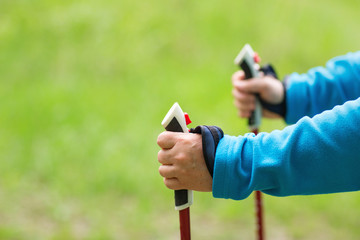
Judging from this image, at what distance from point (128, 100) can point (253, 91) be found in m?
1.95

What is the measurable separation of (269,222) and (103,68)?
1.89m

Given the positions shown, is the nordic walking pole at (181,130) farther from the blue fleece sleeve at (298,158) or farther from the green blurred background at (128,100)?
the green blurred background at (128,100)

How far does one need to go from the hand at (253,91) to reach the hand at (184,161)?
1.90 feet

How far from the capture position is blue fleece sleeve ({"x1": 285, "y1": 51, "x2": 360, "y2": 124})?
4.68 feet

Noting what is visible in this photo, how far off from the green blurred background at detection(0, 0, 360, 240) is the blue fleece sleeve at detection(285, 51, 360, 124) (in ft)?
3.59

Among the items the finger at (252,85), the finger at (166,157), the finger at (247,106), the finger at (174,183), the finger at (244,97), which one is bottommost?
the finger at (174,183)

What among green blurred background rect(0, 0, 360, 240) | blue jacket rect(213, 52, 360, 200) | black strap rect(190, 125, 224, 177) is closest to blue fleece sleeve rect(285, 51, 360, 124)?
blue jacket rect(213, 52, 360, 200)

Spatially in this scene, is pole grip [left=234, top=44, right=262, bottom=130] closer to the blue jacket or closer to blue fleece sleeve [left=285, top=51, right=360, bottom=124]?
blue fleece sleeve [left=285, top=51, right=360, bottom=124]

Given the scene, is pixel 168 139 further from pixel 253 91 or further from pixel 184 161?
pixel 253 91

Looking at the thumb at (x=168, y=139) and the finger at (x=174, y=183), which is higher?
the thumb at (x=168, y=139)

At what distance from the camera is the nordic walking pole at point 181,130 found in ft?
3.07

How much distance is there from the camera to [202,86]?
346 cm

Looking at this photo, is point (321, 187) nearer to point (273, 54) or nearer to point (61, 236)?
point (61, 236)

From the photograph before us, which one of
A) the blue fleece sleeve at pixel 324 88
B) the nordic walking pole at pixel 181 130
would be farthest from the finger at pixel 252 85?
the nordic walking pole at pixel 181 130
